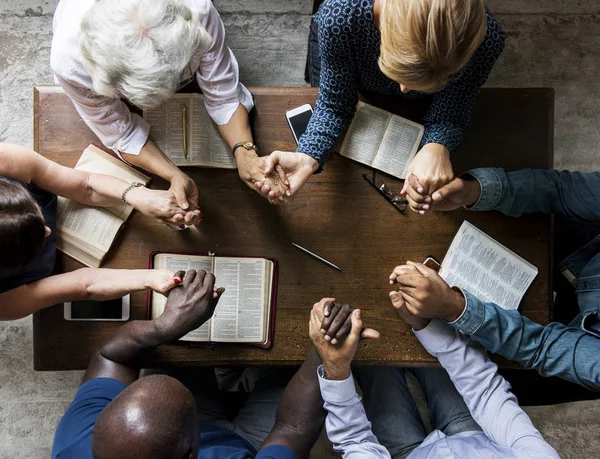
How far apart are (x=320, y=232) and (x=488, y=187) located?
0.69 m

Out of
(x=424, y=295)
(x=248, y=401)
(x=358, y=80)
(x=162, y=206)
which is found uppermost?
(x=358, y=80)

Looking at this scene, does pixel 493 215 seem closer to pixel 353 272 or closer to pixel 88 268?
pixel 353 272

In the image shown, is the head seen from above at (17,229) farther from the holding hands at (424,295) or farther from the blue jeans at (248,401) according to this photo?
the holding hands at (424,295)

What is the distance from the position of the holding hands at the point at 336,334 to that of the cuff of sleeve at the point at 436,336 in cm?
21

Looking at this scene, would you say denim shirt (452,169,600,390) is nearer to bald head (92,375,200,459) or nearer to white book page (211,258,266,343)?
white book page (211,258,266,343)

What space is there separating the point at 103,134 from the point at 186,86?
1.29 ft

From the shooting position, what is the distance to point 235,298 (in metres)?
2.07

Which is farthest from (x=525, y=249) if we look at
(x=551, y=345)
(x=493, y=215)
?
(x=551, y=345)

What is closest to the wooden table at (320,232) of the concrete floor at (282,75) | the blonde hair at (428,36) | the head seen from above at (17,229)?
the head seen from above at (17,229)

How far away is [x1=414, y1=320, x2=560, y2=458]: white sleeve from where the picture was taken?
6.52ft

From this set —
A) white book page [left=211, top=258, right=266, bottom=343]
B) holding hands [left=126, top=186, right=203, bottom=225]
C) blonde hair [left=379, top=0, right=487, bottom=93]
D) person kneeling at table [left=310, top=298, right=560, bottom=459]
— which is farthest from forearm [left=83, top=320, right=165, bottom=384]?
blonde hair [left=379, top=0, right=487, bottom=93]

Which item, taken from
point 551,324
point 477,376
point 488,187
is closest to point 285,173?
point 488,187

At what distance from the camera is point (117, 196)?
6.56 ft

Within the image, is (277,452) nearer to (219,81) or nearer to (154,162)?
(154,162)
